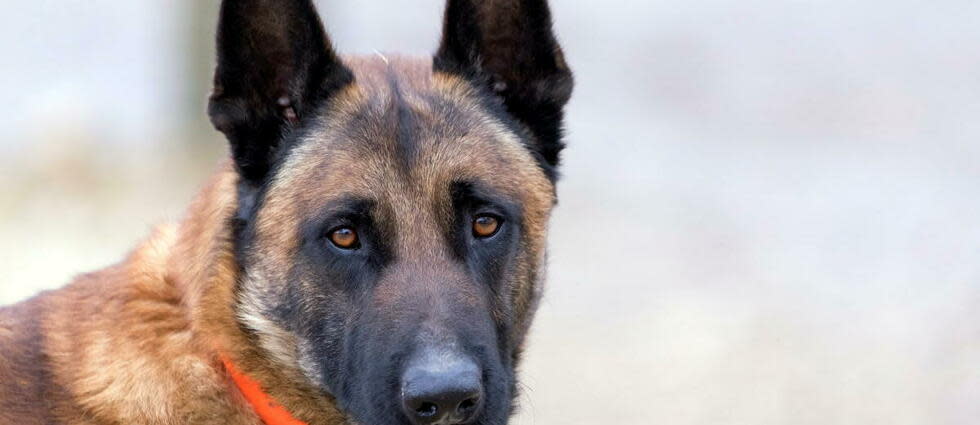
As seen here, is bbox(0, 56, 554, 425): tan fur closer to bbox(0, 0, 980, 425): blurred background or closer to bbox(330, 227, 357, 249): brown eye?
bbox(330, 227, 357, 249): brown eye

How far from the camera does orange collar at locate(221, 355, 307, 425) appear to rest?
14.5 ft

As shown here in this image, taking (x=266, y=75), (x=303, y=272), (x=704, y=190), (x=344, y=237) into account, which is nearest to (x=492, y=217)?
(x=344, y=237)

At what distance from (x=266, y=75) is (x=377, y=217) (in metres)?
0.62

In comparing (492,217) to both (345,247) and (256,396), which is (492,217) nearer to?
(345,247)

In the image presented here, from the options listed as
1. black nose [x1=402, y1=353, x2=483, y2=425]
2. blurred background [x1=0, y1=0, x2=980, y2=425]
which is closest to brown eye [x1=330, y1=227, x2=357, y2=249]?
black nose [x1=402, y1=353, x2=483, y2=425]

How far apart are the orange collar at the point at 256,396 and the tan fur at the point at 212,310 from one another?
0.07 feet

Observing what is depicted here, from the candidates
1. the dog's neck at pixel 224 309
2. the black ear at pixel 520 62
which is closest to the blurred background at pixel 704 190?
the black ear at pixel 520 62

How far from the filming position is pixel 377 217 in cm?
432

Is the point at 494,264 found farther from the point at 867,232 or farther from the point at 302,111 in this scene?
the point at 867,232

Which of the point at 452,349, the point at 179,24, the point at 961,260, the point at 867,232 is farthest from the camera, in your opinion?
the point at 179,24

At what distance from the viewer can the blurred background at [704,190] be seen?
7.98 meters

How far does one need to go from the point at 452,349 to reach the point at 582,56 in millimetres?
12798

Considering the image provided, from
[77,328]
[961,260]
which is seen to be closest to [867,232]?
[961,260]

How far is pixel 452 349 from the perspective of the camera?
409 centimetres
